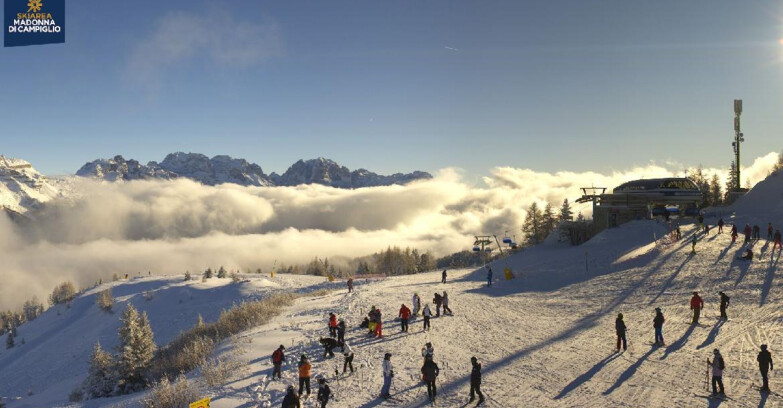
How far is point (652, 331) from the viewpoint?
73.9 feet

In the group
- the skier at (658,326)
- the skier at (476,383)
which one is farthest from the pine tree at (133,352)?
the skier at (658,326)

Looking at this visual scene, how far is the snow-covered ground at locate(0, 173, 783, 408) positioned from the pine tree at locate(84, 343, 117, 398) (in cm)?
264

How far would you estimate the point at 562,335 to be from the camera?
923 inches

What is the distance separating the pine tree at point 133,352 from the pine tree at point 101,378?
0.69 meters

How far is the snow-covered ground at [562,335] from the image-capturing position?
1608cm

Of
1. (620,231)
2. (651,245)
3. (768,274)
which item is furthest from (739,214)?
(768,274)

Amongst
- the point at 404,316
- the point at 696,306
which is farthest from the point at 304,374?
the point at 696,306

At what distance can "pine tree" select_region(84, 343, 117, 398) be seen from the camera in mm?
31047

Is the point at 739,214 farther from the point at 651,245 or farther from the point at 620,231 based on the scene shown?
the point at 651,245

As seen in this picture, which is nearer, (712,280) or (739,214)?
(712,280)

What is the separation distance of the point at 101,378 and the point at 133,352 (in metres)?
2.50

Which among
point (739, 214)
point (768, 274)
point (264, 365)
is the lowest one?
point (264, 365)

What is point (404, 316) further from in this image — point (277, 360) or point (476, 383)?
point (476, 383)

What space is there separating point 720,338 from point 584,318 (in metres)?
7.46
